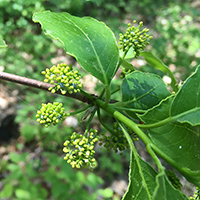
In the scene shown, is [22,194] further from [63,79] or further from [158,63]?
[158,63]

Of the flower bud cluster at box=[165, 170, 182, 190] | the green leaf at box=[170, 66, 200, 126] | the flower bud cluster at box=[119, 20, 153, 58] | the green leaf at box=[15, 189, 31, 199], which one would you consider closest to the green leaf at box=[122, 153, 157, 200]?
the flower bud cluster at box=[165, 170, 182, 190]

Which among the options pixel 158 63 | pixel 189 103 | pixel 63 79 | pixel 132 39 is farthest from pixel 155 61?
pixel 63 79

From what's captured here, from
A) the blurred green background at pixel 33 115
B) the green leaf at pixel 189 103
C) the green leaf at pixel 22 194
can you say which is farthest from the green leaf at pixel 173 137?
the green leaf at pixel 22 194

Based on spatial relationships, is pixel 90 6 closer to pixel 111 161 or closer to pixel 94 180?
pixel 111 161

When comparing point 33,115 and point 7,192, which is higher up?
point 33,115

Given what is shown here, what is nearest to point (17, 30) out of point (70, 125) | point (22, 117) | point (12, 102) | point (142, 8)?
point (12, 102)

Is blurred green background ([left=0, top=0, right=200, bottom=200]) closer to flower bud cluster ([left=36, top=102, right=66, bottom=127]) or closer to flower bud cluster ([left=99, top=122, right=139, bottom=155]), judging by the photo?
flower bud cluster ([left=99, top=122, right=139, bottom=155])

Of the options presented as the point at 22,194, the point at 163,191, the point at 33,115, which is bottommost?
the point at 22,194
